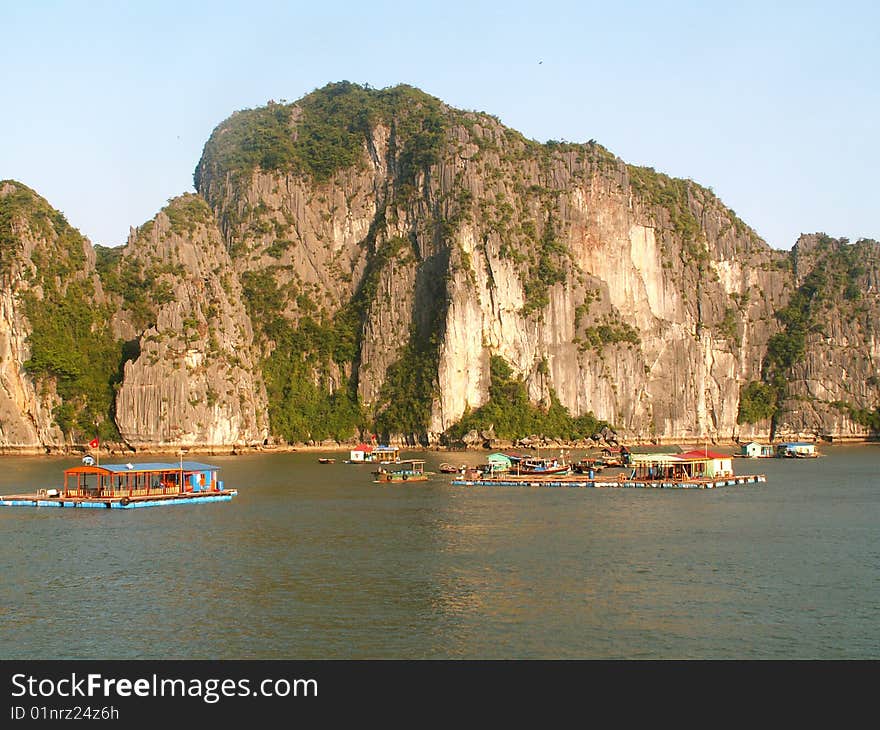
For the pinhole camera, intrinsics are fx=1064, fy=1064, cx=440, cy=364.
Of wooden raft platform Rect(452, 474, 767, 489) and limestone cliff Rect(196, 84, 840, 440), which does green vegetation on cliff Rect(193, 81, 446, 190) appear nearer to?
limestone cliff Rect(196, 84, 840, 440)

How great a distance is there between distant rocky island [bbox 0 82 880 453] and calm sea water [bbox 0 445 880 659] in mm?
54469

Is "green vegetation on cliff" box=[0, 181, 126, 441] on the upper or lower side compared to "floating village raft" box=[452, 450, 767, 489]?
upper

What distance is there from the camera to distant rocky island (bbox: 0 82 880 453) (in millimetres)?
105312

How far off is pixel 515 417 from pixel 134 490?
221 ft

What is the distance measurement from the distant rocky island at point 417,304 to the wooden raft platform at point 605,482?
44.6m

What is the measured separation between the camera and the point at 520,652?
2481cm

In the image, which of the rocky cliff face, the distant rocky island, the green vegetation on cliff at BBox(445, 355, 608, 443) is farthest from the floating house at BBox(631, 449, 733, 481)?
the rocky cliff face

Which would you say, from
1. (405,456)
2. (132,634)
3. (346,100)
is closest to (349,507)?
(132,634)

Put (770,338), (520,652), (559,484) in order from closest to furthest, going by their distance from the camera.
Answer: (520,652) < (559,484) < (770,338)

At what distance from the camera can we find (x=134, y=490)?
5688cm

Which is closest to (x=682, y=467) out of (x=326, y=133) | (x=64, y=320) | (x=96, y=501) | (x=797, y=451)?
(x=96, y=501)
